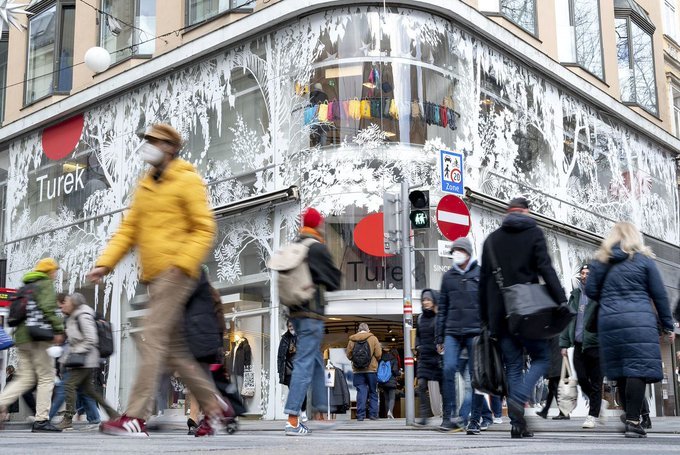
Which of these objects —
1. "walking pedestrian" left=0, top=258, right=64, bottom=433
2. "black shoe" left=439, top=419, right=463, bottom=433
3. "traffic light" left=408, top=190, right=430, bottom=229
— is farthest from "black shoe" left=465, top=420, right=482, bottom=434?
"walking pedestrian" left=0, top=258, right=64, bottom=433

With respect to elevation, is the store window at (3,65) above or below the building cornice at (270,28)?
above

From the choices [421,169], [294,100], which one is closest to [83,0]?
[294,100]

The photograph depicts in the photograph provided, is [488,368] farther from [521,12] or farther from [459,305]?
[521,12]

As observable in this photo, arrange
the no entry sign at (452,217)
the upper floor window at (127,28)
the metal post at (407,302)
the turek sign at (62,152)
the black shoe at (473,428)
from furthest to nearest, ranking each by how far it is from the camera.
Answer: the turek sign at (62,152)
the upper floor window at (127,28)
the no entry sign at (452,217)
the metal post at (407,302)
the black shoe at (473,428)

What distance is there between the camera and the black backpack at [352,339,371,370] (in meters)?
16.9

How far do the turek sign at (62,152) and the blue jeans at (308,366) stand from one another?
56.9 feet

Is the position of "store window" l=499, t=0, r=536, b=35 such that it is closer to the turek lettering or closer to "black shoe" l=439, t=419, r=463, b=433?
the turek lettering

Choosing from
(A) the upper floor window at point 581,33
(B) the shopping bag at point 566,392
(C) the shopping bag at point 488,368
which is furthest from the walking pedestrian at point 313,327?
(A) the upper floor window at point 581,33

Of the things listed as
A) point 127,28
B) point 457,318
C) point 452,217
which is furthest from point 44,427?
point 127,28

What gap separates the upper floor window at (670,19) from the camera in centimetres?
3122

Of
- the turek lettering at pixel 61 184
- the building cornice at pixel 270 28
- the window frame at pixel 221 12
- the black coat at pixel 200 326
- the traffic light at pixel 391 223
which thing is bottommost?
the black coat at pixel 200 326

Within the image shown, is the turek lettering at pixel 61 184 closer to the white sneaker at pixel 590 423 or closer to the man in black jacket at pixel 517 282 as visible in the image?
the white sneaker at pixel 590 423

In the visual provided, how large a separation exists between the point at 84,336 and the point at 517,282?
613cm

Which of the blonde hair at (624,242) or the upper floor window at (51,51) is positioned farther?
the upper floor window at (51,51)
